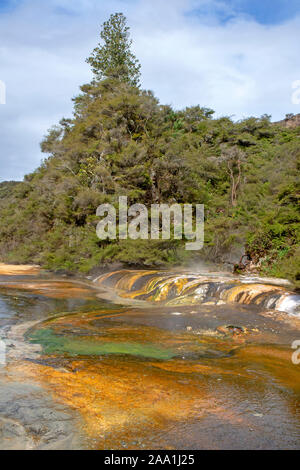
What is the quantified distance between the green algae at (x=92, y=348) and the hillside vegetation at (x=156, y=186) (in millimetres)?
7970

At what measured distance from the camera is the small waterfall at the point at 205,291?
7.81m

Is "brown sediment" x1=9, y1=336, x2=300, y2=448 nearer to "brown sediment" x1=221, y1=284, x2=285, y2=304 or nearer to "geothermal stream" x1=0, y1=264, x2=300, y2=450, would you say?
"geothermal stream" x1=0, y1=264, x2=300, y2=450

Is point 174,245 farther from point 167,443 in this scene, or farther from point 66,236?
point 167,443

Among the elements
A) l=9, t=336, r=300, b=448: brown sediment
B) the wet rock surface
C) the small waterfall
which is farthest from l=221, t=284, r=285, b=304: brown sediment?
the wet rock surface

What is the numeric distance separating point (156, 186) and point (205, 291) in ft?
40.0

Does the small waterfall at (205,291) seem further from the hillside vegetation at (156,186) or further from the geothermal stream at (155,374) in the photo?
the hillside vegetation at (156,186)

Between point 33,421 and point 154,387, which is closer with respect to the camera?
point 33,421

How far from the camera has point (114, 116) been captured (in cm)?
2130

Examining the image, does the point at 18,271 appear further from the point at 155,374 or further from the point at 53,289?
the point at 155,374
